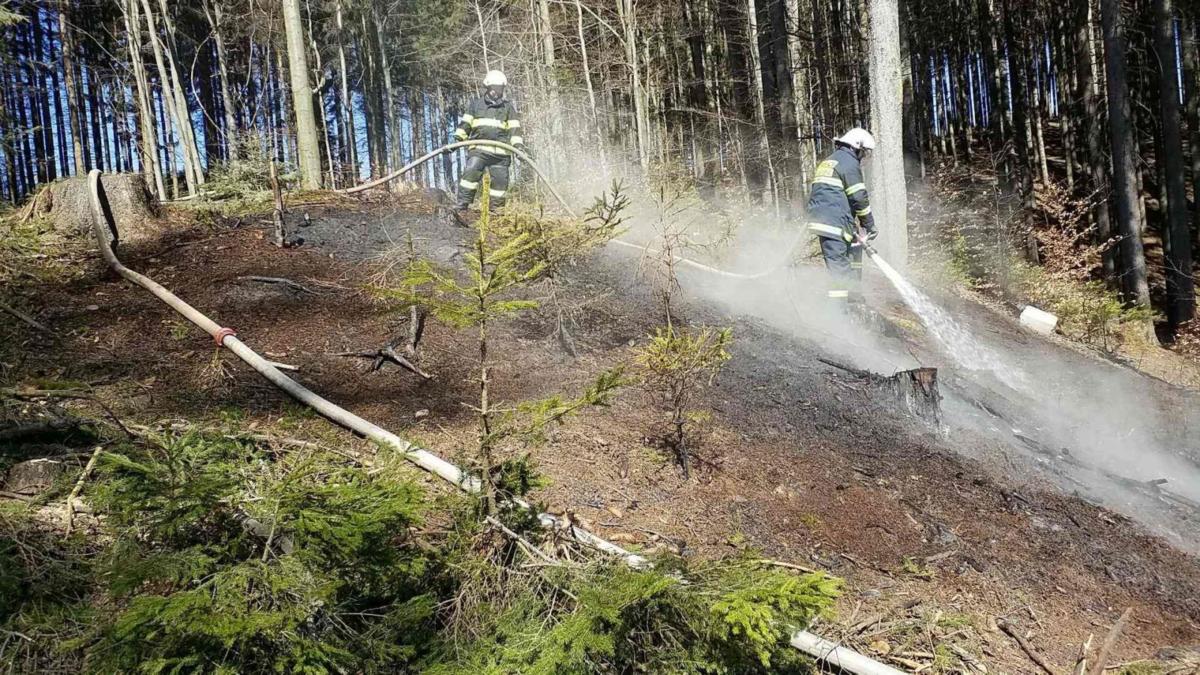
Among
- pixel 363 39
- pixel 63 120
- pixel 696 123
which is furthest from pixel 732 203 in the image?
pixel 63 120

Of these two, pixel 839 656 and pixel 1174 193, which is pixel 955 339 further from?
pixel 1174 193

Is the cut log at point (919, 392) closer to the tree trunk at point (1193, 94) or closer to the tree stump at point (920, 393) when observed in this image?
the tree stump at point (920, 393)

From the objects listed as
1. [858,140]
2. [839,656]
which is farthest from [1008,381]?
[839,656]

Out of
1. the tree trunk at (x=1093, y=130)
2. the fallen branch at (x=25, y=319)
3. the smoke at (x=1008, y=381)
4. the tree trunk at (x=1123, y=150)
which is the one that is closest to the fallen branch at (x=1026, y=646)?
the smoke at (x=1008, y=381)

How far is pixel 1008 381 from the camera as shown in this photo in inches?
263

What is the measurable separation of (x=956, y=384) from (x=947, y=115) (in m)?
23.6

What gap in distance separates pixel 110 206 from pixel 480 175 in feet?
12.8

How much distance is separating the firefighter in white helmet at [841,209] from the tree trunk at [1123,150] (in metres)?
8.24

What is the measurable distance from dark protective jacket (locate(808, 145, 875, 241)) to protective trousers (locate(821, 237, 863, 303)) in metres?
0.08

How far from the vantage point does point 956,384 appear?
5766 millimetres

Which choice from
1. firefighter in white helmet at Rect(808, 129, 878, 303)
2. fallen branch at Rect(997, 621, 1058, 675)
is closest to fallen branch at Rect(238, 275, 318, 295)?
firefighter in white helmet at Rect(808, 129, 878, 303)

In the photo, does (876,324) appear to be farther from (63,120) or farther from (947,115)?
(63,120)

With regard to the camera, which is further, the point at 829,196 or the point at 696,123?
the point at 696,123

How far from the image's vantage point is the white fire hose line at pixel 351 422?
2.41 metres
